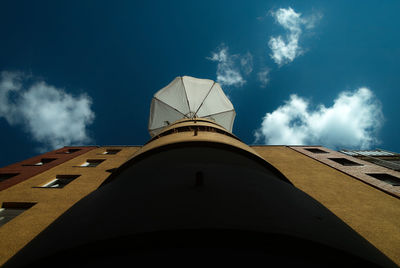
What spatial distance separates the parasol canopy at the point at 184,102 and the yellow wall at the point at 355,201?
5.61m

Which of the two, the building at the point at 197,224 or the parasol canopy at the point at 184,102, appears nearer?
the building at the point at 197,224

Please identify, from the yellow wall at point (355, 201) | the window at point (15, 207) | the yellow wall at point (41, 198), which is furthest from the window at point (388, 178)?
the window at point (15, 207)

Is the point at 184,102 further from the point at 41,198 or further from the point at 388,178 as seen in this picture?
the point at 388,178

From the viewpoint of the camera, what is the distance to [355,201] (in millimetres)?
6715

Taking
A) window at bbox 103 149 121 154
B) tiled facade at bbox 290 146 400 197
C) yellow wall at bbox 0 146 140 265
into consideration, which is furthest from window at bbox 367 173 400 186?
window at bbox 103 149 121 154

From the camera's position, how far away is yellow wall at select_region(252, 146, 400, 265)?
5126 mm

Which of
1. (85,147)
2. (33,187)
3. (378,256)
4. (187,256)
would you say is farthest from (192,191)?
(85,147)

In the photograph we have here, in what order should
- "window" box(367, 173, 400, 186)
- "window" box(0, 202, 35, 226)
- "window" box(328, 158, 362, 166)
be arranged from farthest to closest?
"window" box(328, 158, 362, 166), "window" box(367, 173, 400, 186), "window" box(0, 202, 35, 226)

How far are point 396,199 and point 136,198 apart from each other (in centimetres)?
1006

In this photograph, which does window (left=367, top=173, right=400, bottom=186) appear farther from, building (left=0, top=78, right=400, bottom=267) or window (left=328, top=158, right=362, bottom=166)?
building (left=0, top=78, right=400, bottom=267)

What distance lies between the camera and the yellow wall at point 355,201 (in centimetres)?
513

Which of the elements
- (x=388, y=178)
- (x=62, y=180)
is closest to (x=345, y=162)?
(x=388, y=178)

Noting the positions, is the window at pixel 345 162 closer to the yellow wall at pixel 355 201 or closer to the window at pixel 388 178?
the window at pixel 388 178

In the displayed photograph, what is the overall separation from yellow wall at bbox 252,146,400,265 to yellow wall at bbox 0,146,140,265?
1025 cm
